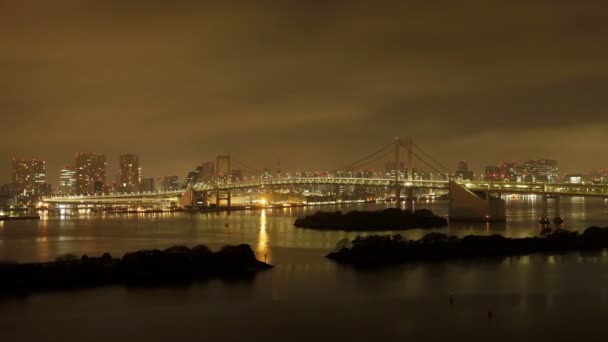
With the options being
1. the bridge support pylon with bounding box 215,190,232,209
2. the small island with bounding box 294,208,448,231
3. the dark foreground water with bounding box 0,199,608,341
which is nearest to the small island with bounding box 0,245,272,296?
the dark foreground water with bounding box 0,199,608,341

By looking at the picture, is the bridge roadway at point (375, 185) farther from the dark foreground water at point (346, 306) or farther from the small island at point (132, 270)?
the small island at point (132, 270)

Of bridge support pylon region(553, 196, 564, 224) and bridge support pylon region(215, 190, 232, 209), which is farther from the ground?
bridge support pylon region(215, 190, 232, 209)

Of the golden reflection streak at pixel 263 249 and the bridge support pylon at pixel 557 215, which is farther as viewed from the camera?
the bridge support pylon at pixel 557 215

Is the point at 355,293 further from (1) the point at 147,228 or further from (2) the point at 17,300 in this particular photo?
(1) the point at 147,228

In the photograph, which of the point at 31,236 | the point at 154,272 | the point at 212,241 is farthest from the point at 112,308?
the point at 31,236

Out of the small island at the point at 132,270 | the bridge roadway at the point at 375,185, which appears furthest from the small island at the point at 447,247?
the bridge roadway at the point at 375,185

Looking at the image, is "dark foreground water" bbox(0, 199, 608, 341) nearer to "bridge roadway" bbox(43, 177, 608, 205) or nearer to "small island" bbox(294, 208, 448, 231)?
"small island" bbox(294, 208, 448, 231)
